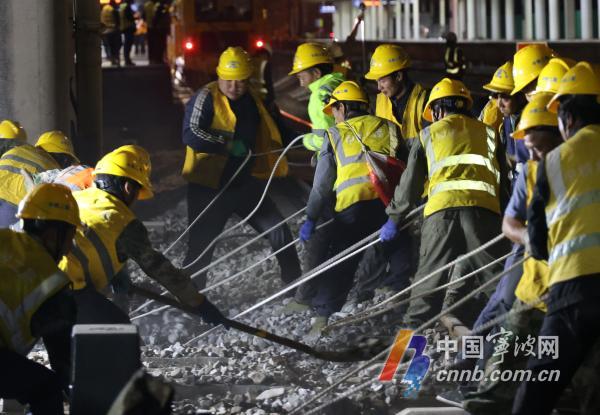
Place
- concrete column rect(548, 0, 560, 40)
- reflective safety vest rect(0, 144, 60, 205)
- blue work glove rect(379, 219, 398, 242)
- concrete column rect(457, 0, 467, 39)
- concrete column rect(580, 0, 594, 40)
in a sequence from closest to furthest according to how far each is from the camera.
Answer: reflective safety vest rect(0, 144, 60, 205) → blue work glove rect(379, 219, 398, 242) → concrete column rect(580, 0, 594, 40) → concrete column rect(548, 0, 560, 40) → concrete column rect(457, 0, 467, 39)

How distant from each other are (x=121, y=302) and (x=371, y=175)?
2.08m

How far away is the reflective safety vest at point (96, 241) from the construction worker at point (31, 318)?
3.46 ft

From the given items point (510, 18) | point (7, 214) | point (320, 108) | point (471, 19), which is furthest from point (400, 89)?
point (471, 19)

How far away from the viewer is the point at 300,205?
12961 mm

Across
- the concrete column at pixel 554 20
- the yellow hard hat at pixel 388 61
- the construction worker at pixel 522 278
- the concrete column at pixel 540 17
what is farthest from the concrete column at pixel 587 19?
the construction worker at pixel 522 278

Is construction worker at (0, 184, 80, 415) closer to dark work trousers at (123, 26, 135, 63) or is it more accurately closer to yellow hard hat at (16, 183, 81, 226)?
yellow hard hat at (16, 183, 81, 226)

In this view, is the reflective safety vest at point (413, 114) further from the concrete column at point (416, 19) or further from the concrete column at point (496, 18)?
the concrete column at point (416, 19)

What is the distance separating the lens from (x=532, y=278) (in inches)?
272

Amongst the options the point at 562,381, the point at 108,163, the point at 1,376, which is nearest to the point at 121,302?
the point at 108,163

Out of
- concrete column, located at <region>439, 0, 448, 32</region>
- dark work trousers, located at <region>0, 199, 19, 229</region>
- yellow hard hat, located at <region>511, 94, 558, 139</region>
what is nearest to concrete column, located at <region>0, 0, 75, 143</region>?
dark work trousers, located at <region>0, 199, 19, 229</region>

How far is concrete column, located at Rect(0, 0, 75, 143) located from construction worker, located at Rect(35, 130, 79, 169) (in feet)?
8.17

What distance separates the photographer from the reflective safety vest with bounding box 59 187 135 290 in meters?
7.60

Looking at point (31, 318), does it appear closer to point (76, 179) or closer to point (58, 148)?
point (76, 179)

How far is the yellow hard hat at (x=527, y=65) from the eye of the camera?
9.58 m
